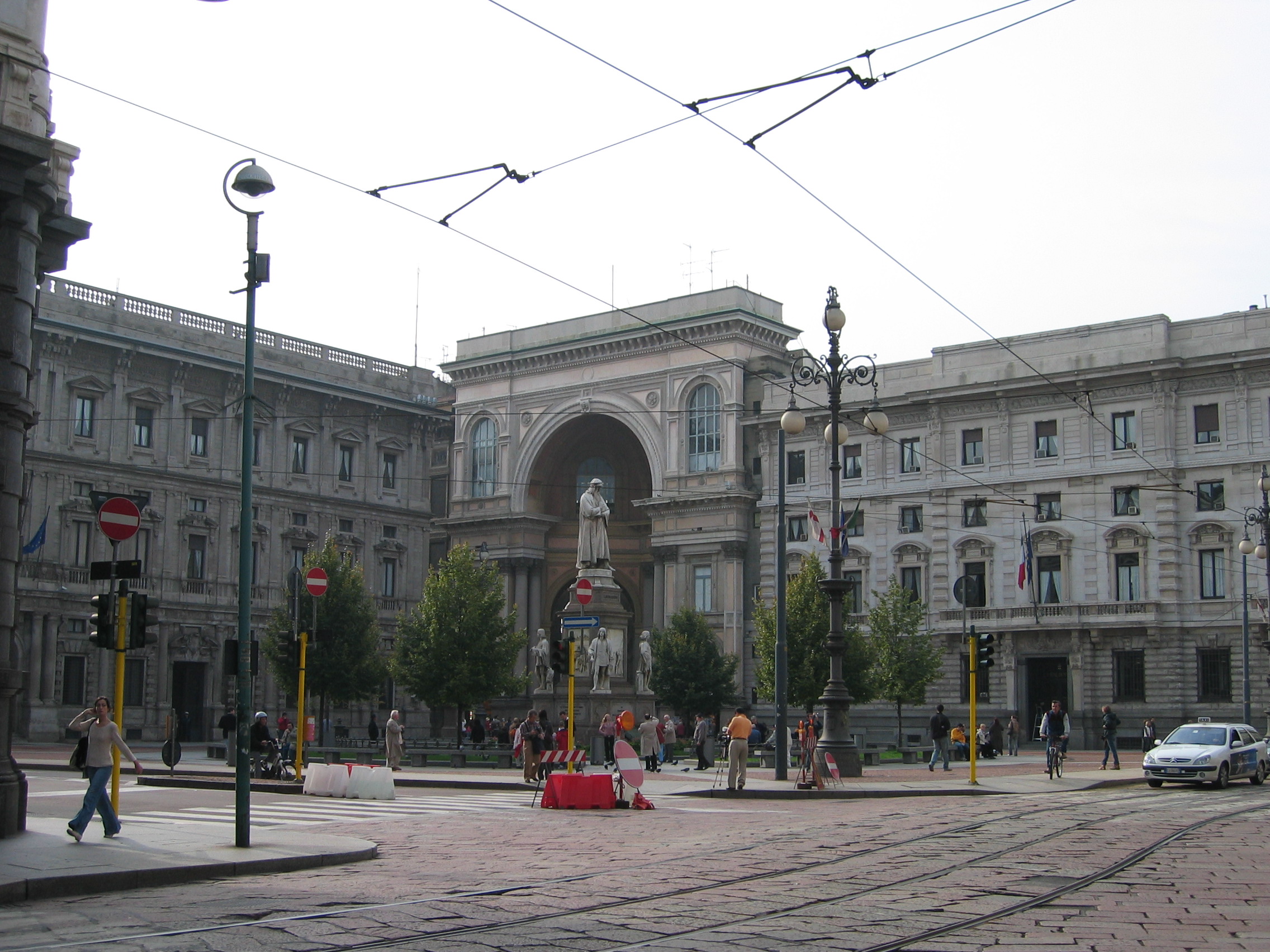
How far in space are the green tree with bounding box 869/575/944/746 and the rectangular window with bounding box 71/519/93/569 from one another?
2956cm

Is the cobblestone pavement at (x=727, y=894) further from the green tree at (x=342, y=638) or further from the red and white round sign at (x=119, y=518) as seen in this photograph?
the green tree at (x=342, y=638)

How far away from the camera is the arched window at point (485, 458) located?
73625 millimetres

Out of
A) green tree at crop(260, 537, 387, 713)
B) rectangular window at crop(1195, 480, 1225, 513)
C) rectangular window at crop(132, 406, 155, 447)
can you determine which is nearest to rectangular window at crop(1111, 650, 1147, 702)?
rectangular window at crop(1195, 480, 1225, 513)

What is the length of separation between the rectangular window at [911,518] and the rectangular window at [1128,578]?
8.43 metres

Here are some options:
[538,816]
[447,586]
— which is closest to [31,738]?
[447,586]

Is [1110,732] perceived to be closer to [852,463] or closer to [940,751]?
[940,751]

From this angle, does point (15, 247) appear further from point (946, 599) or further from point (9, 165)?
point (946, 599)

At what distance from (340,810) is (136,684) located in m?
35.8

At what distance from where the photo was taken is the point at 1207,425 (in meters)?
53.7

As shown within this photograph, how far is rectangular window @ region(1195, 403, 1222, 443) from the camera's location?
175 feet

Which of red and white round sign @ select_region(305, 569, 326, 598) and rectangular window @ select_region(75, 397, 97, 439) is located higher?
rectangular window @ select_region(75, 397, 97, 439)

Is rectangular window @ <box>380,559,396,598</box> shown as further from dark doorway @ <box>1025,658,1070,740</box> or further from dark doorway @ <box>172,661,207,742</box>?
dark doorway @ <box>1025,658,1070,740</box>

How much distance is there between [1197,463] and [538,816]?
40272 mm

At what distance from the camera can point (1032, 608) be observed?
56156mm
